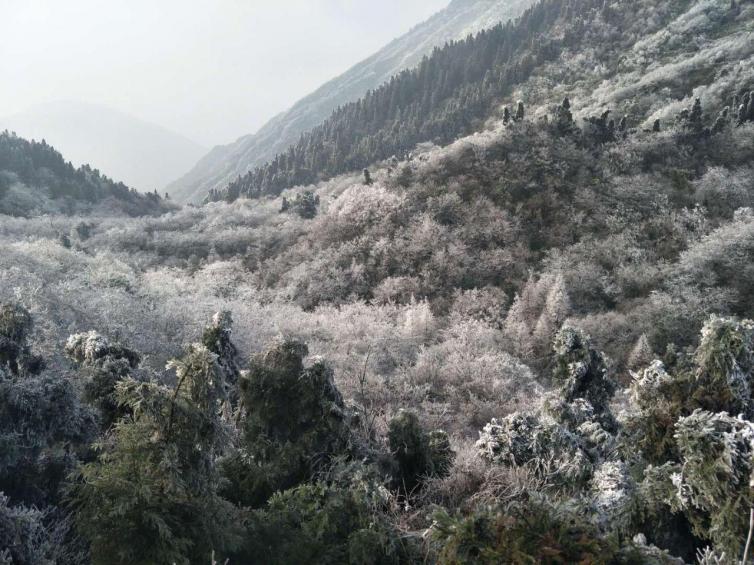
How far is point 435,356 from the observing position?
92.8ft

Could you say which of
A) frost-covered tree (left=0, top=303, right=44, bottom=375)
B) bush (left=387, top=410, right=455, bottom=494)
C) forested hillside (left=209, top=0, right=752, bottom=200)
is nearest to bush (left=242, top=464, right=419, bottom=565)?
bush (left=387, top=410, right=455, bottom=494)

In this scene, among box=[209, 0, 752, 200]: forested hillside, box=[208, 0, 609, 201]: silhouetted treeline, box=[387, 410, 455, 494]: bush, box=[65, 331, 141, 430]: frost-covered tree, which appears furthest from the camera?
box=[208, 0, 609, 201]: silhouetted treeline

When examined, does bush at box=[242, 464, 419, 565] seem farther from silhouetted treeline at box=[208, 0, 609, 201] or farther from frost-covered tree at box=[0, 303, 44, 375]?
silhouetted treeline at box=[208, 0, 609, 201]

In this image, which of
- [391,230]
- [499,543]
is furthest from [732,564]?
[391,230]

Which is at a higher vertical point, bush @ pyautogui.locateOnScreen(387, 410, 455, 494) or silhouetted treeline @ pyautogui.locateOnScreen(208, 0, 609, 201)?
silhouetted treeline @ pyautogui.locateOnScreen(208, 0, 609, 201)

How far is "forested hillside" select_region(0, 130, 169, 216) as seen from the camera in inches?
3007

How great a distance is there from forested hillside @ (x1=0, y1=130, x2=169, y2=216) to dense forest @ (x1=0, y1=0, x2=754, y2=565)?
7.34 meters

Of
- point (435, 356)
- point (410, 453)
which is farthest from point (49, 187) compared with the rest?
point (410, 453)

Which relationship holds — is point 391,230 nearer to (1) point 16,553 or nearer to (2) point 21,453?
(2) point 21,453

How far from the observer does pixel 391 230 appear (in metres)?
44.2

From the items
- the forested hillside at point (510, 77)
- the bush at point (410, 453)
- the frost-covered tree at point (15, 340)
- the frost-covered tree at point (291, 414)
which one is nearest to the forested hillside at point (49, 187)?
the forested hillside at point (510, 77)

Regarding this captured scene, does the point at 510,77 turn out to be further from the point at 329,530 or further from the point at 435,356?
the point at 329,530

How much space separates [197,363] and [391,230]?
124 ft

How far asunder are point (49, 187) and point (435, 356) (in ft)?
281
